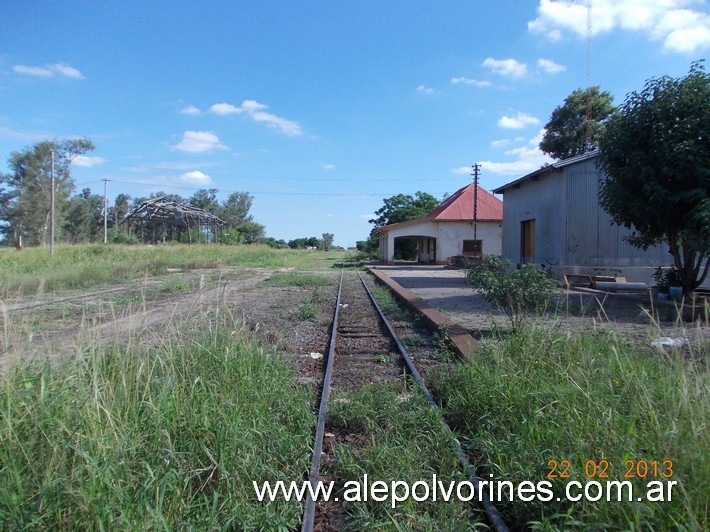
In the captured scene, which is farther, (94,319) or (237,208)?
(237,208)

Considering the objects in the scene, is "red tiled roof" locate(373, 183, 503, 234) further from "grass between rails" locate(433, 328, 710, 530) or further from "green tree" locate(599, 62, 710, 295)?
"grass between rails" locate(433, 328, 710, 530)

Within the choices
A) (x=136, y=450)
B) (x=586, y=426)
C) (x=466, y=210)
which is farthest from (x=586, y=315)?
(x=466, y=210)

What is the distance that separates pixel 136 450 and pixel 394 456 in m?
1.69

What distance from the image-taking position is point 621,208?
1234 centimetres

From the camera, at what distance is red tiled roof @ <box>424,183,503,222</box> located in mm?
38156

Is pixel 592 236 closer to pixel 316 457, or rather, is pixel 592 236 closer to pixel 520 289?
pixel 520 289

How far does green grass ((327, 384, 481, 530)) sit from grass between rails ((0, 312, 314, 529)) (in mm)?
363

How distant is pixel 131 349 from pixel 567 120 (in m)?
36.3

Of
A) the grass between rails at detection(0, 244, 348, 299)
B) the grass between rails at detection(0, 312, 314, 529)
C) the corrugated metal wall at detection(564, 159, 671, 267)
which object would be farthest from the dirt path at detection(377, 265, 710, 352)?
the grass between rails at detection(0, 244, 348, 299)

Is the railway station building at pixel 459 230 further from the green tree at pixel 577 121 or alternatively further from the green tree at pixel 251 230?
the green tree at pixel 251 230

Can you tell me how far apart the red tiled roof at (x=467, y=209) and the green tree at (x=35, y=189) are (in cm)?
3195

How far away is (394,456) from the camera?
11.0ft

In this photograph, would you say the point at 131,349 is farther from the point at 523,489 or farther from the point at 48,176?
the point at 48,176

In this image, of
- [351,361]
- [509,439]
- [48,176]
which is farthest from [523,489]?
[48,176]
